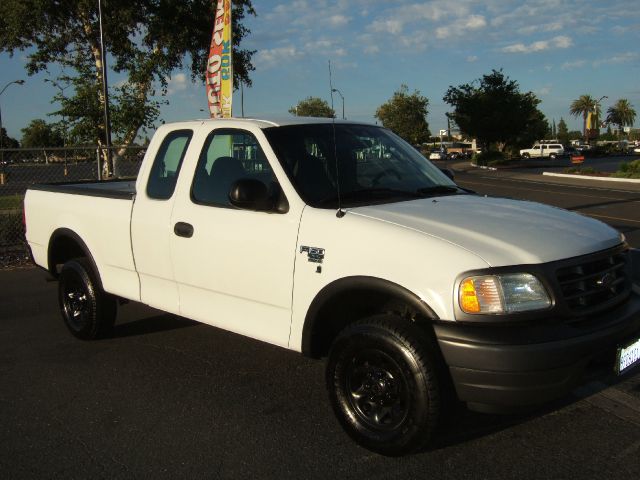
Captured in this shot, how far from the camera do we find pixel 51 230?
5887 millimetres

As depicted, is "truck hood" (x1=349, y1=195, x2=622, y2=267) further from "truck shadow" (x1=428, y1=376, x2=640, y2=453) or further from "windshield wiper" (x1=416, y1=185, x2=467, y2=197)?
"truck shadow" (x1=428, y1=376, x2=640, y2=453)

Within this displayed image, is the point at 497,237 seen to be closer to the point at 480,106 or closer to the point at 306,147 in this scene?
the point at 306,147

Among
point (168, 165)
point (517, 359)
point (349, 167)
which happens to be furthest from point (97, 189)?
point (517, 359)

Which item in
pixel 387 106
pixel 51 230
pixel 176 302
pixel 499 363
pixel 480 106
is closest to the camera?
pixel 499 363

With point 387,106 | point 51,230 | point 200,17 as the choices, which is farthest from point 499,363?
point 387,106

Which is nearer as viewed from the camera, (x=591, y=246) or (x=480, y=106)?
(x=591, y=246)

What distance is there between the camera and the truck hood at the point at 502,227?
3152 mm

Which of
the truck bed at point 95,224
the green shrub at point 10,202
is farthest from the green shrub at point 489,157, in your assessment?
the truck bed at point 95,224

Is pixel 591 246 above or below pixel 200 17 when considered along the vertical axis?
below

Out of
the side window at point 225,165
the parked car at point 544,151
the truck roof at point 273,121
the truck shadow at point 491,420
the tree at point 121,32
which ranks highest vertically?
the tree at point 121,32

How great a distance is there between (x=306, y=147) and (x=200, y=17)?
2329cm

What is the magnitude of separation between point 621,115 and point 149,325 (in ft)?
456

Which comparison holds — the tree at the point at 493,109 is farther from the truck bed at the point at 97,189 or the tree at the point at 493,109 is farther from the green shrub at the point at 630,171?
the truck bed at the point at 97,189

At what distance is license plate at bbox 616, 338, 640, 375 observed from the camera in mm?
3207
